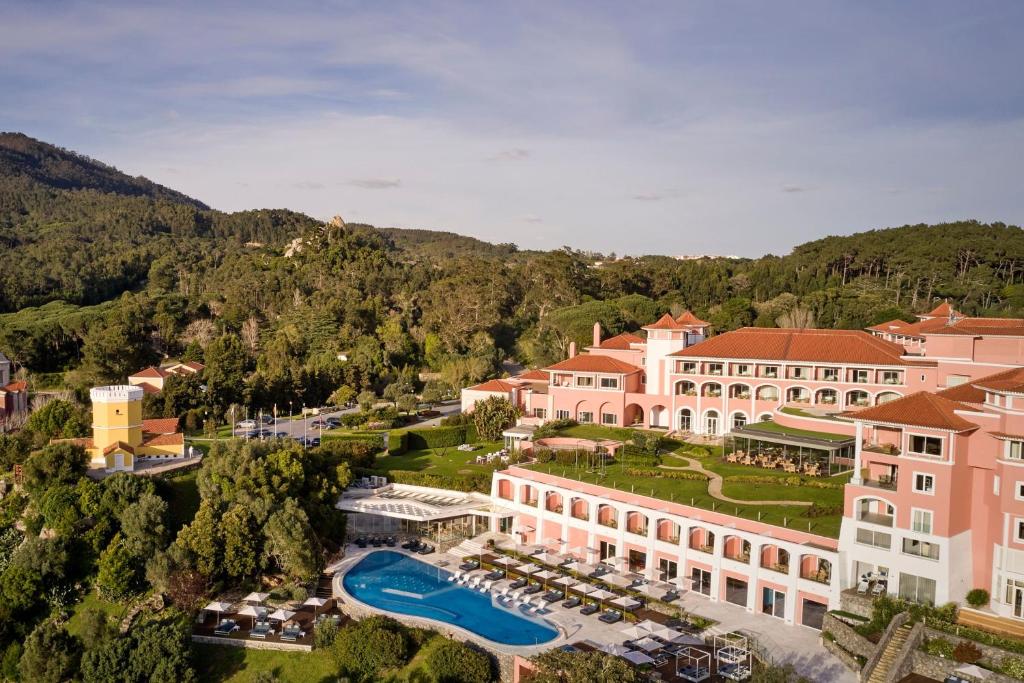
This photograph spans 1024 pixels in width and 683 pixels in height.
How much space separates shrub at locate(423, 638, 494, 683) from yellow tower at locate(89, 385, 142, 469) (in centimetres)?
1704

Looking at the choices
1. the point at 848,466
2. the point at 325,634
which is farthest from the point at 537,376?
the point at 325,634

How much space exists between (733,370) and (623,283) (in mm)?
34309

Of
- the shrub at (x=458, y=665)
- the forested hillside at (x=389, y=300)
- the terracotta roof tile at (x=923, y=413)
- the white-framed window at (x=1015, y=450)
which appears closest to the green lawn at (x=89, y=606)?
the shrub at (x=458, y=665)

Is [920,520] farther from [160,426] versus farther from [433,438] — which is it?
[160,426]

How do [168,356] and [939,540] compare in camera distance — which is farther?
[168,356]

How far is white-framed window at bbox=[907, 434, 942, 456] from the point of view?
2102 centimetres

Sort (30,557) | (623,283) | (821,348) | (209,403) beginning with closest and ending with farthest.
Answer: (30,557) < (821,348) < (209,403) < (623,283)

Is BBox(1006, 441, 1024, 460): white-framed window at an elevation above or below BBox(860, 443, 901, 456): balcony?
above

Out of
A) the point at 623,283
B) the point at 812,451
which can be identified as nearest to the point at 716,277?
the point at 623,283

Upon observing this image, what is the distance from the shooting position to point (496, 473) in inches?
1236

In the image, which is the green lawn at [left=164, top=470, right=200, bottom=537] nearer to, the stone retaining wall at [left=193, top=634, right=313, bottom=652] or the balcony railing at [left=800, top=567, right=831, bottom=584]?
the stone retaining wall at [left=193, top=634, right=313, bottom=652]

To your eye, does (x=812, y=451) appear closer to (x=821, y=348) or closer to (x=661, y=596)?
(x=821, y=348)

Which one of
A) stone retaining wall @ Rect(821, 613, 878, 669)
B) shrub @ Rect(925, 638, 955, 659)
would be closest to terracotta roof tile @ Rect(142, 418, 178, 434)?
stone retaining wall @ Rect(821, 613, 878, 669)

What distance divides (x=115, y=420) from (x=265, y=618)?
494 inches
